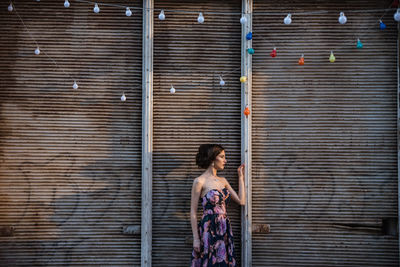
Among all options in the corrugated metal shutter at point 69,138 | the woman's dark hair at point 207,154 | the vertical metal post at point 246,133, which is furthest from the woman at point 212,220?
the corrugated metal shutter at point 69,138

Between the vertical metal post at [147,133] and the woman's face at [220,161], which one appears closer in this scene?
the woman's face at [220,161]

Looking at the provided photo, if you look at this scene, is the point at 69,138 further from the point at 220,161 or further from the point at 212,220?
the point at 212,220

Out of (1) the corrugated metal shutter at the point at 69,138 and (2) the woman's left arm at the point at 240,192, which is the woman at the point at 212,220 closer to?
(2) the woman's left arm at the point at 240,192

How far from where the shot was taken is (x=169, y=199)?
4812mm

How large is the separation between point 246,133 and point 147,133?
1.18 m

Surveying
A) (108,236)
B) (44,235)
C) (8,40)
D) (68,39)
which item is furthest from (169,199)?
(8,40)

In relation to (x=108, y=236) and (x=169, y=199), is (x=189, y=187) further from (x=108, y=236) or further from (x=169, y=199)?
(x=108, y=236)

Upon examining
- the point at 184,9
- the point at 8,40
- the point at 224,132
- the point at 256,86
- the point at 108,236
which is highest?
the point at 184,9

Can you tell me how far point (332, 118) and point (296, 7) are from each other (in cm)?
142

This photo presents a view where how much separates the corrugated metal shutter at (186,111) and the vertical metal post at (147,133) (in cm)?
8

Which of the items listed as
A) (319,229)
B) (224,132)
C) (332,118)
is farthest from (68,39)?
(319,229)

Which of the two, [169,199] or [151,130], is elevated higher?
[151,130]

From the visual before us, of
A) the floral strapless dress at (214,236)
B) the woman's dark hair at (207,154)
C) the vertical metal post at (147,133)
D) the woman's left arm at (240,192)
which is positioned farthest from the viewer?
the vertical metal post at (147,133)

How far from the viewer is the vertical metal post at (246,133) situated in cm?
472
